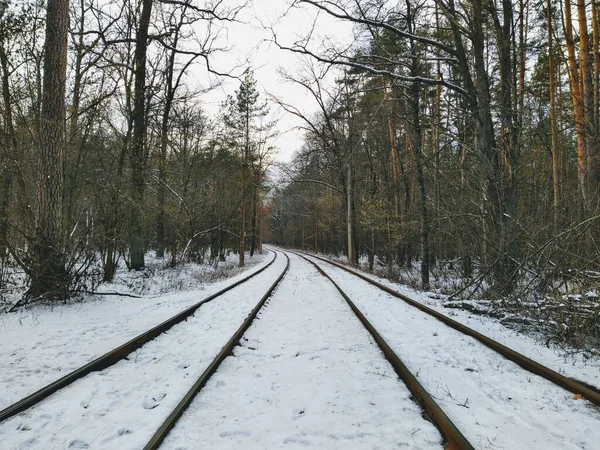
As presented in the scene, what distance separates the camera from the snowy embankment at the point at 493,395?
2.96 meters

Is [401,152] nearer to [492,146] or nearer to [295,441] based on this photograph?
[492,146]

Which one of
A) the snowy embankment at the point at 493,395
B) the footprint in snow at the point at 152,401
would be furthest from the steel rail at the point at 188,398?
the snowy embankment at the point at 493,395

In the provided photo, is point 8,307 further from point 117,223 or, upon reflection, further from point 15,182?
point 117,223

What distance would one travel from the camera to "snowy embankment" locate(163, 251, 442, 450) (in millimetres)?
2896

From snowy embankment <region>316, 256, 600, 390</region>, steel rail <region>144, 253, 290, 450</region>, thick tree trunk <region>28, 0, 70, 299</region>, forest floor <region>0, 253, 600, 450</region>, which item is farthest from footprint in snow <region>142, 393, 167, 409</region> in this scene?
thick tree trunk <region>28, 0, 70, 299</region>

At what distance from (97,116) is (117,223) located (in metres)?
3.60

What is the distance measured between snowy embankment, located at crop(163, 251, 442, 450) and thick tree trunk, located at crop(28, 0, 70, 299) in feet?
17.2

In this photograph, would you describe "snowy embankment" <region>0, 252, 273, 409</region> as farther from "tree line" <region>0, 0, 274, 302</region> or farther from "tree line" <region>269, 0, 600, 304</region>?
"tree line" <region>269, 0, 600, 304</region>

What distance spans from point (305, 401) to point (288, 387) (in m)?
0.39

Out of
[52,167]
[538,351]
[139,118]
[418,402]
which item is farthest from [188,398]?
[139,118]

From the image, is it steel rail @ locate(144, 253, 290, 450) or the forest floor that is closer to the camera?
steel rail @ locate(144, 253, 290, 450)

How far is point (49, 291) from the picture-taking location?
7.94m

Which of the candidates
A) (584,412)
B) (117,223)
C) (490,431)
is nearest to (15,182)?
(117,223)

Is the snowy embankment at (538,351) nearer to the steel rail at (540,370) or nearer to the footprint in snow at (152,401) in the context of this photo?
the steel rail at (540,370)
